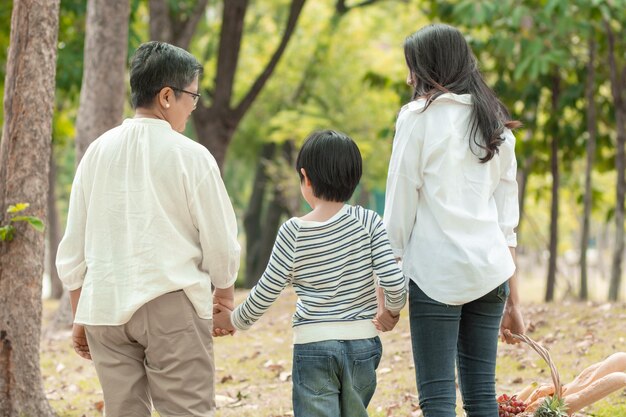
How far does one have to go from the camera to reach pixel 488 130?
134 inches

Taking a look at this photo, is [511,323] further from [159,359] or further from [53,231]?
[53,231]

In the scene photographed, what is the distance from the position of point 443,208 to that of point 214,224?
0.81m

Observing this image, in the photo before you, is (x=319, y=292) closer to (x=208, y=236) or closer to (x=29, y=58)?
(x=208, y=236)

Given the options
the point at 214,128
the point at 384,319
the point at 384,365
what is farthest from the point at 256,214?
the point at 384,319

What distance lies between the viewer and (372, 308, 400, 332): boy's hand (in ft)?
11.4

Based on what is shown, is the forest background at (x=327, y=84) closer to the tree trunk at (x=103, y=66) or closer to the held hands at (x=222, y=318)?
the tree trunk at (x=103, y=66)

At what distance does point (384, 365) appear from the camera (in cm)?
681

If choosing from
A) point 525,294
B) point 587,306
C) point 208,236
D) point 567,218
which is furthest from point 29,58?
point 567,218

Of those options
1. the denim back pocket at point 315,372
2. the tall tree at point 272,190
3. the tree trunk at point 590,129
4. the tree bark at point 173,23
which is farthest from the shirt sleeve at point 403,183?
the tall tree at point 272,190

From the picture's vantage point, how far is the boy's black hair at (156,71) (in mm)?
3350

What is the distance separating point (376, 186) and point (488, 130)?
→ 17.3m

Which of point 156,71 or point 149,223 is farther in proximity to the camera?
point 156,71

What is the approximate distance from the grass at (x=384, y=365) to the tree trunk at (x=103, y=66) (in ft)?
6.79

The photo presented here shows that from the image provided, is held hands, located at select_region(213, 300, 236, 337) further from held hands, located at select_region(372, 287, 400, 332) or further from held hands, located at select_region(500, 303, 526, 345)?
held hands, located at select_region(500, 303, 526, 345)
